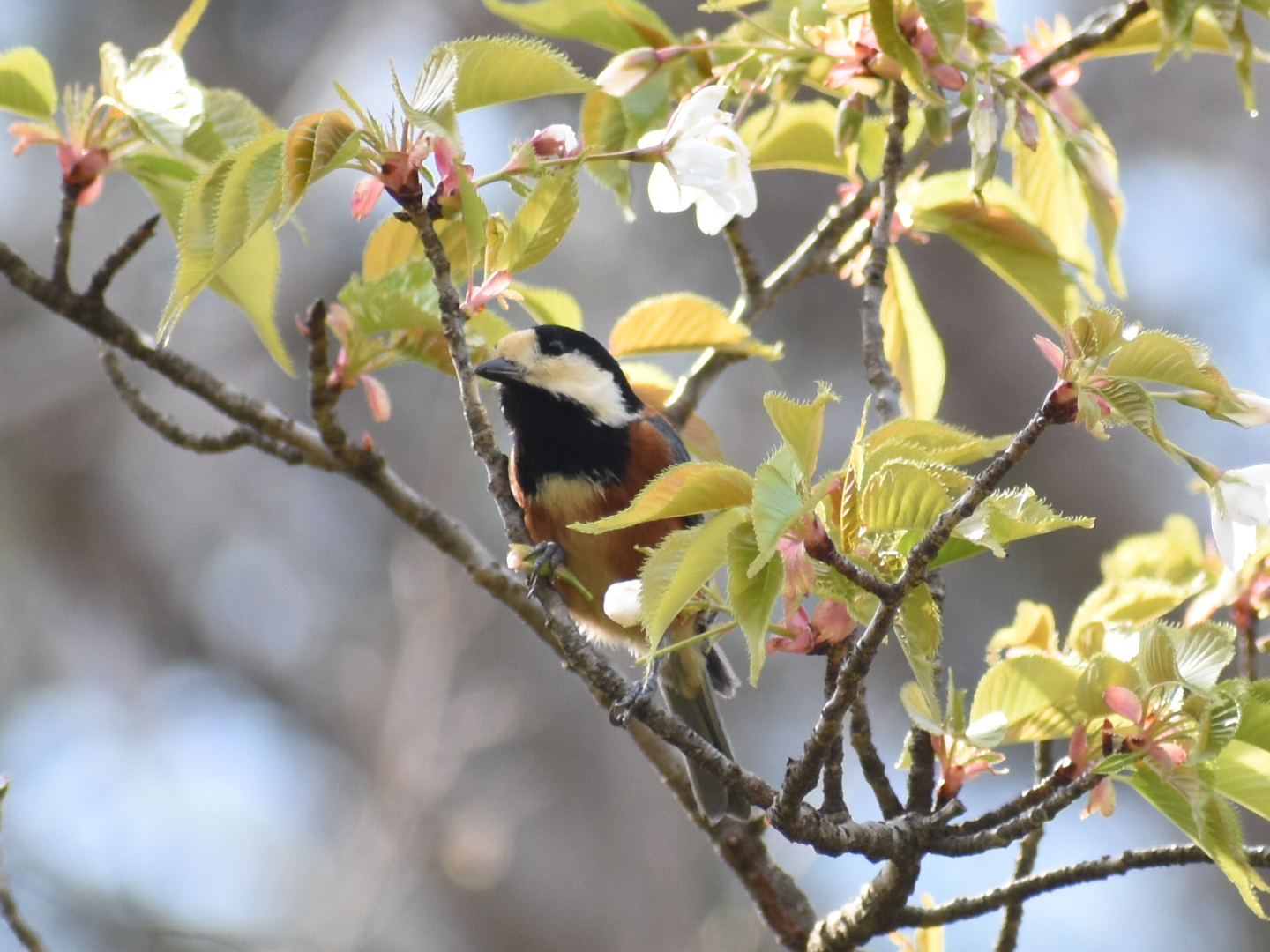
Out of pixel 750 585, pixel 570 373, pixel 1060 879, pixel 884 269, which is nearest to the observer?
pixel 750 585

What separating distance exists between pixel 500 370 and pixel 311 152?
1000 mm

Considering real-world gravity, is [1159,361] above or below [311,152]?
below

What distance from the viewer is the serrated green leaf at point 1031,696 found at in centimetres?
159

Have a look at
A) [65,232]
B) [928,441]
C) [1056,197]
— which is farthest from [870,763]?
[65,232]

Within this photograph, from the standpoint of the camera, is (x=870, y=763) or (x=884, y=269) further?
(x=884, y=269)

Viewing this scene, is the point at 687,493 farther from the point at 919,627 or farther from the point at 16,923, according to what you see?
the point at 16,923

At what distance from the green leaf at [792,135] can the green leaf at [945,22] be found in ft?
2.08

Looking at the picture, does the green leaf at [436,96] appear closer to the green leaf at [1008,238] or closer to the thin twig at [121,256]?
the thin twig at [121,256]

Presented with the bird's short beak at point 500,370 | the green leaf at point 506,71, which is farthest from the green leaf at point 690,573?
the bird's short beak at point 500,370

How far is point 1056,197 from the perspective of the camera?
86.0 inches

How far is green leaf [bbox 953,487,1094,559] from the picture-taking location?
3.96ft

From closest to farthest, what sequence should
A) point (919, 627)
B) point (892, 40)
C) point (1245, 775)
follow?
point (919, 627), point (1245, 775), point (892, 40)

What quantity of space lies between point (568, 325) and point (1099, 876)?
3.85ft

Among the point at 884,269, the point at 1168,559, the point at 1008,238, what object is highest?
the point at 1008,238
